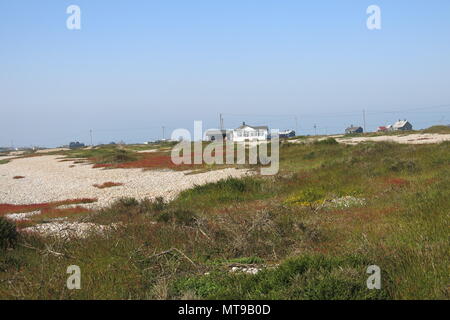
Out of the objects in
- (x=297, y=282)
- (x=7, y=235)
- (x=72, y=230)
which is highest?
(x=297, y=282)

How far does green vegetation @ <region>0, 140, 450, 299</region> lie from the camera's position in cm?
541

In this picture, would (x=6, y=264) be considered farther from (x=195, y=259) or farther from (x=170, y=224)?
(x=170, y=224)

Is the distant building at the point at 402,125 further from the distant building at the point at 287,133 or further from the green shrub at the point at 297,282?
the green shrub at the point at 297,282

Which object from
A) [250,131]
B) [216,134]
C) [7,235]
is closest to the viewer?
[7,235]

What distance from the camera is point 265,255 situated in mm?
7652

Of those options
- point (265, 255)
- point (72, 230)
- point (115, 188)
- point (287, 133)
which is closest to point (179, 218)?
point (72, 230)

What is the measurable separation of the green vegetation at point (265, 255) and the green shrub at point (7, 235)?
0.67 ft

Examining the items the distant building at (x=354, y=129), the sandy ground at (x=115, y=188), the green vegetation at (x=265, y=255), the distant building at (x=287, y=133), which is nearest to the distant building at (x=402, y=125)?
the distant building at (x=354, y=129)

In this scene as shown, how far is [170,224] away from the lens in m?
10.4

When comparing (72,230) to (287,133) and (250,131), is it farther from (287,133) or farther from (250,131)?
(287,133)

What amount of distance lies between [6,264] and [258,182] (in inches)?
490

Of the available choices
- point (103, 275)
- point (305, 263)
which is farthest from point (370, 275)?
point (103, 275)

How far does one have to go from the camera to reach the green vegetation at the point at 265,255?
541cm

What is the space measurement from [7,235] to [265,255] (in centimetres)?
502
